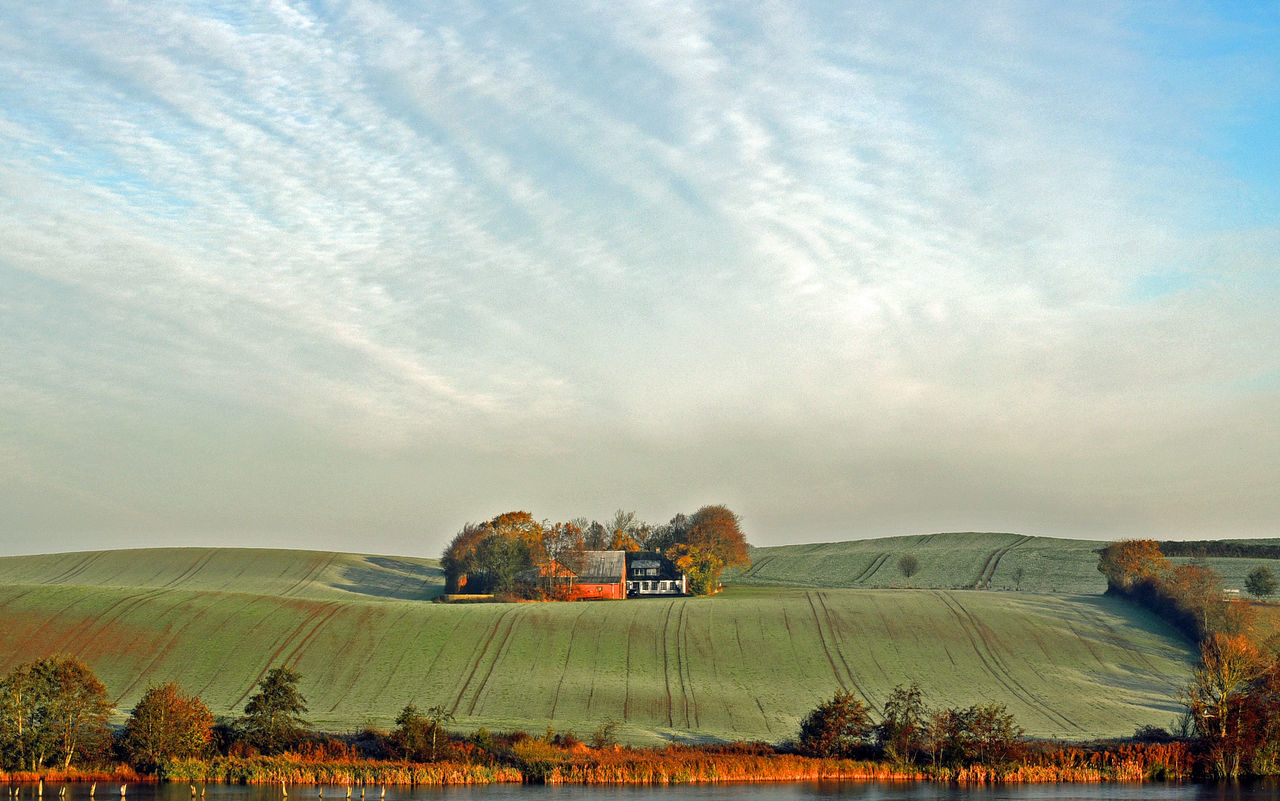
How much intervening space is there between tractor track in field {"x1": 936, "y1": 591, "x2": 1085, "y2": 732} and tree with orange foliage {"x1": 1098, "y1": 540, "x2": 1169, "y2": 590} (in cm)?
1663

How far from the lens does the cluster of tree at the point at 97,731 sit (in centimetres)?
5009

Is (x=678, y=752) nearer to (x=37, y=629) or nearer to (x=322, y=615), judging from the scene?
(x=322, y=615)

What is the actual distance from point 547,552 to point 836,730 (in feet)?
224


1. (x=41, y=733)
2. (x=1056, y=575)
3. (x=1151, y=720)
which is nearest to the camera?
(x=41, y=733)

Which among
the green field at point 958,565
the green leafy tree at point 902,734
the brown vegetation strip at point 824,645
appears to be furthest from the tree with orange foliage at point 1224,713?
the green field at point 958,565

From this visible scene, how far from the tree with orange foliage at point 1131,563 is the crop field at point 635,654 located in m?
4.31

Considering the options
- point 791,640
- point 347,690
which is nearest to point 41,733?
point 347,690

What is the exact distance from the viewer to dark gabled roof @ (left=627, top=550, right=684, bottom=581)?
134 m

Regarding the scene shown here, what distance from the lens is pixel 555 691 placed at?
2768 inches

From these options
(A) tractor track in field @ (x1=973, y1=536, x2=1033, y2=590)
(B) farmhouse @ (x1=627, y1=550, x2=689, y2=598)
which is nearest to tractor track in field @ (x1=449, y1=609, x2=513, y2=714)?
(B) farmhouse @ (x1=627, y1=550, x2=689, y2=598)

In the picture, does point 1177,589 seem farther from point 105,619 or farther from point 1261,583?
point 105,619

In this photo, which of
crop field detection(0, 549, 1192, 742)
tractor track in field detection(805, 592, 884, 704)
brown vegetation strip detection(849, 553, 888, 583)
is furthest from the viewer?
brown vegetation strip detection(849, 553, 888, 583)

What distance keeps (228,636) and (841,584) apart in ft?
262

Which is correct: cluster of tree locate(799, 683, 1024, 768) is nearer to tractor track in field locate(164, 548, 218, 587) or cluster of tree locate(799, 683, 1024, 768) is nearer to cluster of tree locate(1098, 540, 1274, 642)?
cluster of tree locate(1098, 540, 1274, 642)
